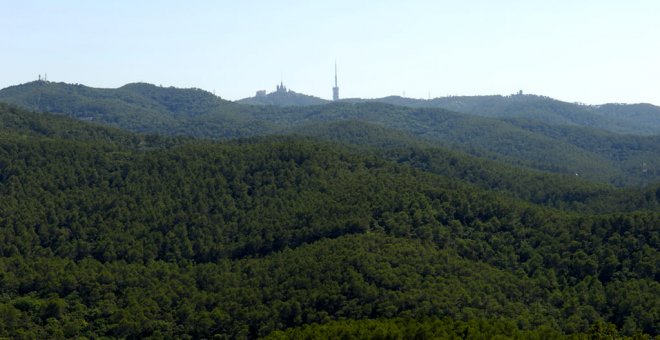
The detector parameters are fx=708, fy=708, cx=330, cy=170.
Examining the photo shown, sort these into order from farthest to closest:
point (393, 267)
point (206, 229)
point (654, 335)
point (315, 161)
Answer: point (315, 161) < point (206, 229) < point (393, 267) < point (654, 335)

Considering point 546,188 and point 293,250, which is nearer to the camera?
point 293,250

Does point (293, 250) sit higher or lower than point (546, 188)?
lower

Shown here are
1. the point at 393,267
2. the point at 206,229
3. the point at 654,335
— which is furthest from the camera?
the point at 206,229

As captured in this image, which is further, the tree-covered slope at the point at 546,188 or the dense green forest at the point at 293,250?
the tree-covered slope at the point at 546,188

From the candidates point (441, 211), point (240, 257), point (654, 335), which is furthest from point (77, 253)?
point (654, 335)

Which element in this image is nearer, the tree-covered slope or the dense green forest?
the dense green forest

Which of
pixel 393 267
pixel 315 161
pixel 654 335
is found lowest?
pixel 654 335

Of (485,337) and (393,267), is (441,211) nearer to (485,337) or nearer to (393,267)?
(393,267)

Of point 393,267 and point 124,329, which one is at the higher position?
point 393,267
